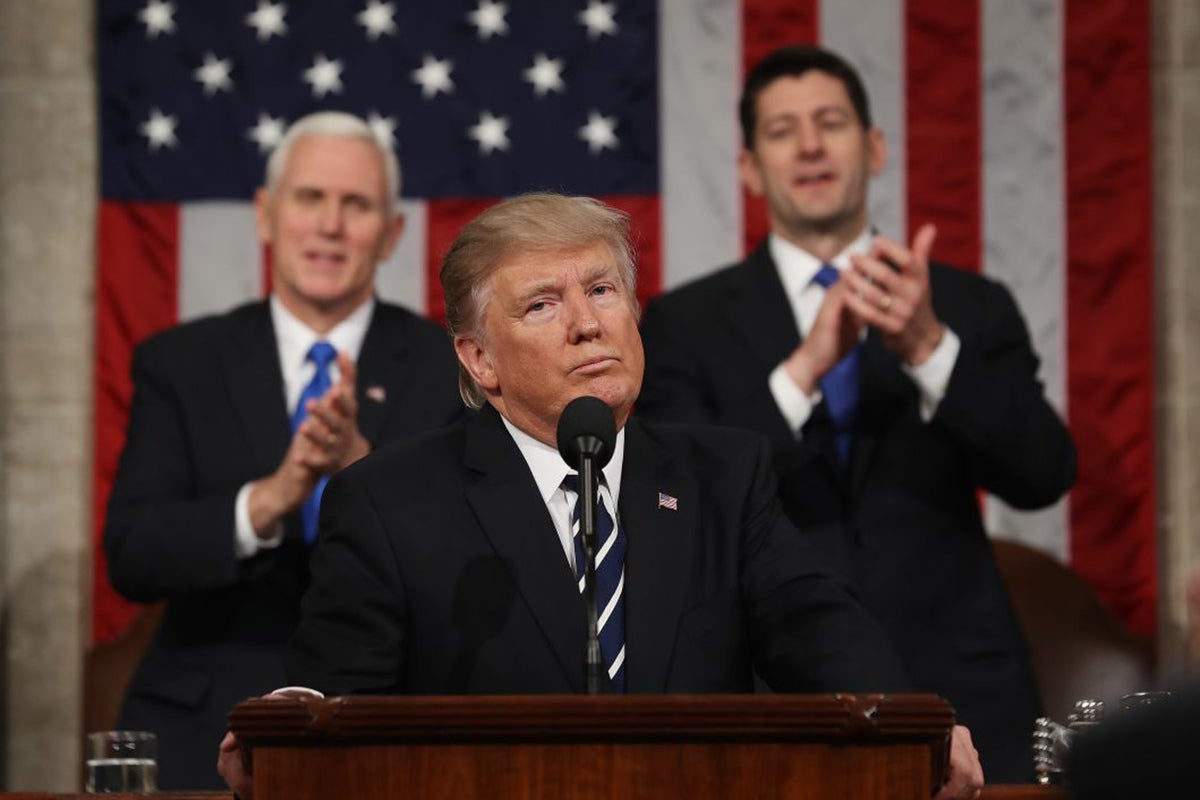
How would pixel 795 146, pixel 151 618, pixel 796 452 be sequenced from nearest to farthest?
pixel 796 452 < pixel 795 146 < pixel 151 618

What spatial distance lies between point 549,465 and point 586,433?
22.2 inches

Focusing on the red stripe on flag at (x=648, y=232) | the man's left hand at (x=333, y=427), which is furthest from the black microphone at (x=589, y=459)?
the red stripe on flag at (x=648, y=232)

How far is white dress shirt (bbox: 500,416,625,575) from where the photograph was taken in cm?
309

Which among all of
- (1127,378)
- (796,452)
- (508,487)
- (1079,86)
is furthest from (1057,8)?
(508,487)

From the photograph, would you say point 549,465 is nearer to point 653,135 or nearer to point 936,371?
point 936,371

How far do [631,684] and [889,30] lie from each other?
3.44m

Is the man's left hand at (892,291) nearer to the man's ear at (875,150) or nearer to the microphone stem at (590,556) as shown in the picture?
the man's ear at (875,150)

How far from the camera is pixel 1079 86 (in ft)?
19.2

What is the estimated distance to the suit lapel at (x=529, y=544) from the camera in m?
2.94

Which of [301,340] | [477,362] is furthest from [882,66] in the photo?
[477,362]

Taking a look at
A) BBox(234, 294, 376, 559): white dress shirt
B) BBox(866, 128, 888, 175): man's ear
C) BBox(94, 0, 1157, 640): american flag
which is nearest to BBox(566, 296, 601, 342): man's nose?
BBox(234, 294, 376, 559): white dress shirt

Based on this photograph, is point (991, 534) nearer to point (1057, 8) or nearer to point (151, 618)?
point (1057, 8)

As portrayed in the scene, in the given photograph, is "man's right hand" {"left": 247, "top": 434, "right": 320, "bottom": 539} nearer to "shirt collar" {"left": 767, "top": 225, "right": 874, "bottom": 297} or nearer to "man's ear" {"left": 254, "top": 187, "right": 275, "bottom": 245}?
"man's ear" {"left": 254, "top": 187, "right": 275, "bottom": 245}

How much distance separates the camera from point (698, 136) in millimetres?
5852
